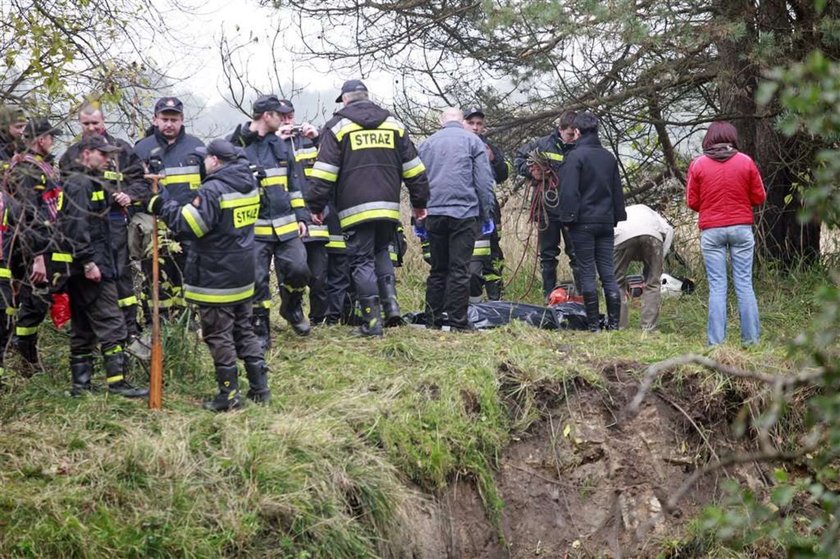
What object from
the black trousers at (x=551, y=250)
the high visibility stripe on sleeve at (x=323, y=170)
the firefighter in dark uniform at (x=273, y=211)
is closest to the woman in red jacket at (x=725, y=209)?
the black trousers at (x=551, y=250)

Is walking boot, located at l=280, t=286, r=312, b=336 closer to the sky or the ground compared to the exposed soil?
closer to the sky

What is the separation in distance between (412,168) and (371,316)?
1.26 metres

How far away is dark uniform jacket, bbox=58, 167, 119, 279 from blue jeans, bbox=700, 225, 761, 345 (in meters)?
4.82

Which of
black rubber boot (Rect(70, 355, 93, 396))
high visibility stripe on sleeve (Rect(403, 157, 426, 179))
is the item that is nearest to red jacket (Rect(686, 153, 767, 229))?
high visibility stripe on sleeve (Rect(403, 157, 426, 179))

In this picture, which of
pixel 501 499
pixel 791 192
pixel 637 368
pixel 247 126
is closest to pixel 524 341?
pixel 637 368

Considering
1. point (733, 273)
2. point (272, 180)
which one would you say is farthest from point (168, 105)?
point (733, 273)

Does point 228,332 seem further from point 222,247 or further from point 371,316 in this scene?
point 371,316

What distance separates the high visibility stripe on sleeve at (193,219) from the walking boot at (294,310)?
2.31 meters

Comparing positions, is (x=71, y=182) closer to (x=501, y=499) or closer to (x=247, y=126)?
(x=247, y=126)

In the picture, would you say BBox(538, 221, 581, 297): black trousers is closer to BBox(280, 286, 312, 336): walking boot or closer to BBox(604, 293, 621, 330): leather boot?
BBox(604, 293, 621, 330): leather boot

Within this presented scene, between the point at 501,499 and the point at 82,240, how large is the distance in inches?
132

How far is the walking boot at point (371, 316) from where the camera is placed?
29.8 ft

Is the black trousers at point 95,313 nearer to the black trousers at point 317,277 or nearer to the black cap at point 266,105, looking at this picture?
the black cap at point 266,105

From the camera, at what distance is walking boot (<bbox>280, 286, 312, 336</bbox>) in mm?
9023
